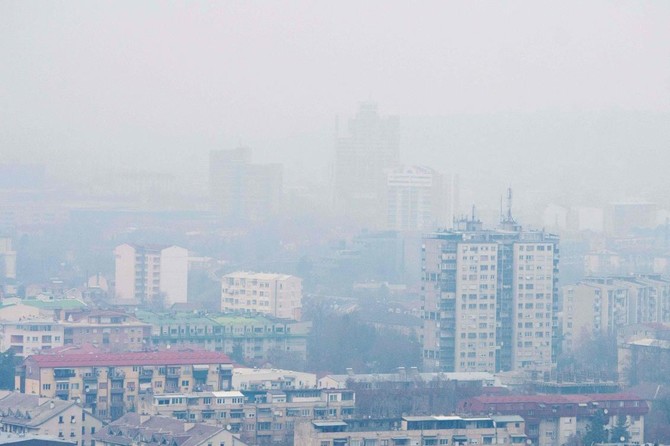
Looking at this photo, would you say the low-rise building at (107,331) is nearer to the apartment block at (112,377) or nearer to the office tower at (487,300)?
the office tower at (487,300)

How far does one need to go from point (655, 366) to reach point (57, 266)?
1579 cm

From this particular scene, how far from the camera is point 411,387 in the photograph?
20031 mm

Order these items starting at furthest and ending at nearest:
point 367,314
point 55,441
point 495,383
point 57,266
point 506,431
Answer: point 57,266 → point 367,314 → point 495,383 → point 506,431 → point 55,441

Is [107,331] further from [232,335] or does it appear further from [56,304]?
[56,304]

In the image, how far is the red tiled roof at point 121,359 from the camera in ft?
64.8

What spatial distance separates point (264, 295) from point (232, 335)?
479 centimetres

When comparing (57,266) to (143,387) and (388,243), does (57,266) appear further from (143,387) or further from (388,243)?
(143,387)

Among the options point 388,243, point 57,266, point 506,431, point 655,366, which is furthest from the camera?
point 388,243

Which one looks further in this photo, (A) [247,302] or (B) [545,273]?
(A) [247,302]

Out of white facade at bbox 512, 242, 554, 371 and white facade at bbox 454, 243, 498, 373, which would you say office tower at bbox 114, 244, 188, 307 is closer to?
white facade at bbox 512, 242, 554, 371

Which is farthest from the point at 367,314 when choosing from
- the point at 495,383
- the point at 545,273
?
the point at 495,383

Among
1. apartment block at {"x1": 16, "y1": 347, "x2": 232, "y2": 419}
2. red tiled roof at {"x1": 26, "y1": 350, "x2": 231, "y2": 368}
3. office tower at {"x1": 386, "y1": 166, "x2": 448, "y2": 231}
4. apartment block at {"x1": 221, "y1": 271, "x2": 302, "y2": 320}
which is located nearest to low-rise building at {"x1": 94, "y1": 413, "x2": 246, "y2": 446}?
apartment block at {"x1": 16, "y1": 347, "x2": 232, "y2": 419}

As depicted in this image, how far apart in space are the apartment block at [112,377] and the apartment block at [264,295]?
8.69 metres

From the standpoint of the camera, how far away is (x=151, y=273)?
33.7 meters
